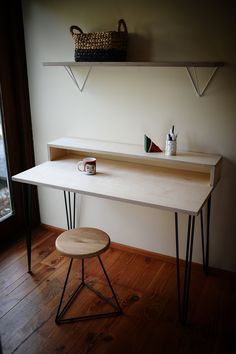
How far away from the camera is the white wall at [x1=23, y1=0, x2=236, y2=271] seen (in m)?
2.05

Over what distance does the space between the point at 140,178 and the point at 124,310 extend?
821 millimetres

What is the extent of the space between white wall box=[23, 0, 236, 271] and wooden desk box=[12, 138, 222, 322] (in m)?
0.12

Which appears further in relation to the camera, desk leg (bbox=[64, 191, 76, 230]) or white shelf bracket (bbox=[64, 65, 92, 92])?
desk leg (bbox=[64, 191, 76, 230])

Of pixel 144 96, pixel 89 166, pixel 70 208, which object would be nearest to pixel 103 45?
pixel 144 96

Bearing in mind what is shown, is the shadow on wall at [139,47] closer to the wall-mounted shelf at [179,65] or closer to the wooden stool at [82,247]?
the wall-mounted shelf at [179,65]

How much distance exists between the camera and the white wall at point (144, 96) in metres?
2.05

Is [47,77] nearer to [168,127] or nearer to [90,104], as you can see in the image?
[90,104]

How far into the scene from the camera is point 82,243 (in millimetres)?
1954

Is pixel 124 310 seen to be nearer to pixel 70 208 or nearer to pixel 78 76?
pixel 70 208

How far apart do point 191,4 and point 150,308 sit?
6.04ft

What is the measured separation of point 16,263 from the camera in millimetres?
2594

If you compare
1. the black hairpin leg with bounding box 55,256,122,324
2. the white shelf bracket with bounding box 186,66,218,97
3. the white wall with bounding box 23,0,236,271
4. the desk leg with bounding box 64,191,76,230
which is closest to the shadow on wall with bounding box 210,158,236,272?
the white wall with bounding box 23,0,236,271

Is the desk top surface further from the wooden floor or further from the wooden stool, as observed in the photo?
the wooden floor

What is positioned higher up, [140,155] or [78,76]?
[78,76]
